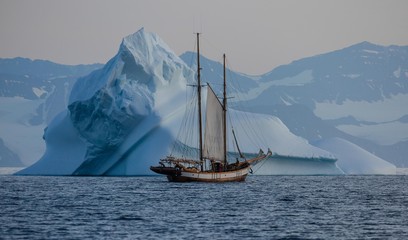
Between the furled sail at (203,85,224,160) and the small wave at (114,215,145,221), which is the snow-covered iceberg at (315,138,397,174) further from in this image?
the small wave at (114,215,145,221)

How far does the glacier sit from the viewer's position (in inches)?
3425

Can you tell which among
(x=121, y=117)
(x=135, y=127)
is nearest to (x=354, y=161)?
(x=135, y=127)

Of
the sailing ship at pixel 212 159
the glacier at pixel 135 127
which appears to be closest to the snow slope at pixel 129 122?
the glacier at pixel 135 127

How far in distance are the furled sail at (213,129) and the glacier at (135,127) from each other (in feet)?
28.4

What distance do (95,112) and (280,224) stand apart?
45431mm

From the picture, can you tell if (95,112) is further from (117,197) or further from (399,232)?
A: (399,232)

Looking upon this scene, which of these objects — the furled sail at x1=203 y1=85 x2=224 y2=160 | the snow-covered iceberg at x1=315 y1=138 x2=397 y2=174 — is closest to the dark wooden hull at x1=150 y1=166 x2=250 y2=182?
the furled sail at x1=203 y1=85 x2=224 y2=160

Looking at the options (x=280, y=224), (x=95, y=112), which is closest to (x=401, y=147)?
(x=95, y=112)

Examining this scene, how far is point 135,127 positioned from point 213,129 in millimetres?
13366

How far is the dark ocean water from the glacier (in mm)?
15057

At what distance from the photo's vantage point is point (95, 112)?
284 ft

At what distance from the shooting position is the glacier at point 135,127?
87.0 m

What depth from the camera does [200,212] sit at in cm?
4925

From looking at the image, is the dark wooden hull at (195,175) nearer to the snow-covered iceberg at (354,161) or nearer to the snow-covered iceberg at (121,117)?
the snow-covered iceberg at (121,117)
